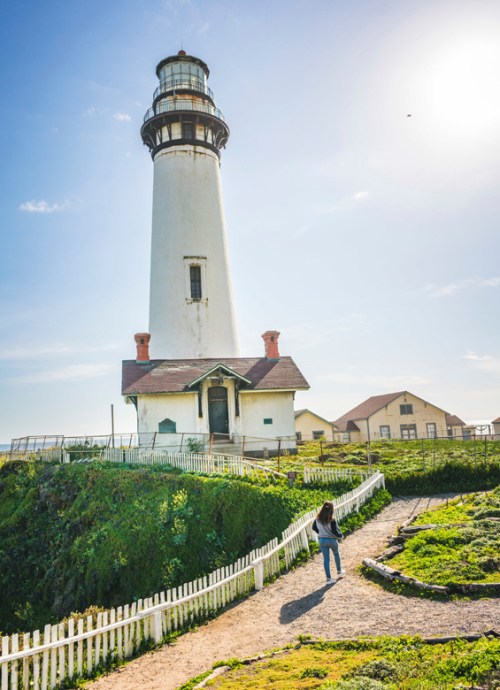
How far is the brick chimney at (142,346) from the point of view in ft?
92.2

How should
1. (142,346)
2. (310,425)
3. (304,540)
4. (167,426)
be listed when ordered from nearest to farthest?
(304,540), (167,426), (142,346), (310,425)

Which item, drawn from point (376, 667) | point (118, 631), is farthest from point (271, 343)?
point (376, 667)

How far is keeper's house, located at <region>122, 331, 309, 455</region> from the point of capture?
25.3m

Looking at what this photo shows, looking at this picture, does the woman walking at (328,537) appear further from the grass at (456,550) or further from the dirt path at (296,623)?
the grass at (456,550)

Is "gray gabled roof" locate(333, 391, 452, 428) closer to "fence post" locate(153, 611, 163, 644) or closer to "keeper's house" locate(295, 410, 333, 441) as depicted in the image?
"keeper's house" locate(295, 410, 333, 441)

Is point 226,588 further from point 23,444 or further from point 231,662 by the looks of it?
point 23,444

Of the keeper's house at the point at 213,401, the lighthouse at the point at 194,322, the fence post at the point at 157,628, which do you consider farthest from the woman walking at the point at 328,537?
the keeper's house at the point at 213,401

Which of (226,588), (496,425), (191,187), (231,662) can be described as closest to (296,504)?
(226,588)

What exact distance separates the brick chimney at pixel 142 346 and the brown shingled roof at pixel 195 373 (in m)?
0.31

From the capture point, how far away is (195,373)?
2677 centimetres

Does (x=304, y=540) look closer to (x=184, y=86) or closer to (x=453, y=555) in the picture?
(x=453, y=555)

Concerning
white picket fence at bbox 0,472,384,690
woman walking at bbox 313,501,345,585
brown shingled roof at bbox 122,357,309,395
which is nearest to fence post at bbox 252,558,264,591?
white picket fence at bbox 0,472,384,690

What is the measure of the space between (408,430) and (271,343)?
21.6 m

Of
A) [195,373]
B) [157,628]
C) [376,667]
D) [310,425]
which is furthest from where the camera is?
[310,425]
